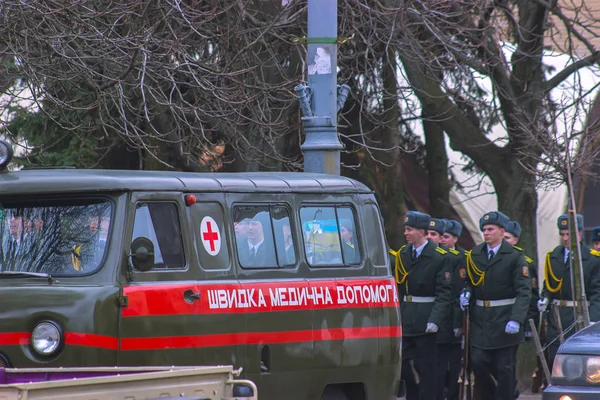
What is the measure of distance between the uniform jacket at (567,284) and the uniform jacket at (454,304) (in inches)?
42.6

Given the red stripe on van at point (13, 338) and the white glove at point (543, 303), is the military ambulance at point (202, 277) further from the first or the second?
the white glove at point (543, 303)

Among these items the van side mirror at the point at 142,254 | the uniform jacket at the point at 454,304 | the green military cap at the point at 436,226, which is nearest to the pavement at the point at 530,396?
the uniform jacket at the point at 454,304

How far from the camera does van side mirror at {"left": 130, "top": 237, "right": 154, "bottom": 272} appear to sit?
25.3 ft

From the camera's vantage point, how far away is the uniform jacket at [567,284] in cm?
1245

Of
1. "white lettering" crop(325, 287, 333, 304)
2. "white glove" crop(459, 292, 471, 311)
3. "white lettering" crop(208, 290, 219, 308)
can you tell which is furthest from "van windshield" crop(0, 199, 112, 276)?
"white glove" crop(459, 292, 471, 311)

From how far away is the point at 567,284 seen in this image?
1304cm

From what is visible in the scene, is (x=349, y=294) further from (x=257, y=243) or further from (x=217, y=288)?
(x=217, y=288)

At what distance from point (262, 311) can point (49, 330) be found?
1.69 m

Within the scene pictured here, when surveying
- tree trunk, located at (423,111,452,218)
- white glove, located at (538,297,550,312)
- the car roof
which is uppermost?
tree trunk, located at (423,111,452,218)

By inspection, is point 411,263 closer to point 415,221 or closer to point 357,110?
point 415,221

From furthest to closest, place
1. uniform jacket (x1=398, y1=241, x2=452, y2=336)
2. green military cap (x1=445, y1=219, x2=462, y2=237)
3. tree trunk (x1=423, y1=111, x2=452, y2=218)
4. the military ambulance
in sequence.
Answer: tree trunk (x1=423, y1=111, x2=452, y2=218), green military cap (x1=445, y1=219, x2=462, y2=237), uniform jacket (x1=398, y1=241, x2=452, y2=336), the military ambulance

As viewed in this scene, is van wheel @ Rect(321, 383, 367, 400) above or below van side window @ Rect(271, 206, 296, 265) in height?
below

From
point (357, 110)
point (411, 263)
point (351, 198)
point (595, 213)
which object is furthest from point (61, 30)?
point (595, 213)

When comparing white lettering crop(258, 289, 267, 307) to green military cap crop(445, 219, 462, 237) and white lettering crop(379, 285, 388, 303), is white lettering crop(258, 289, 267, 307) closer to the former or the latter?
white lettering crop(379, 285, 388, 303)
